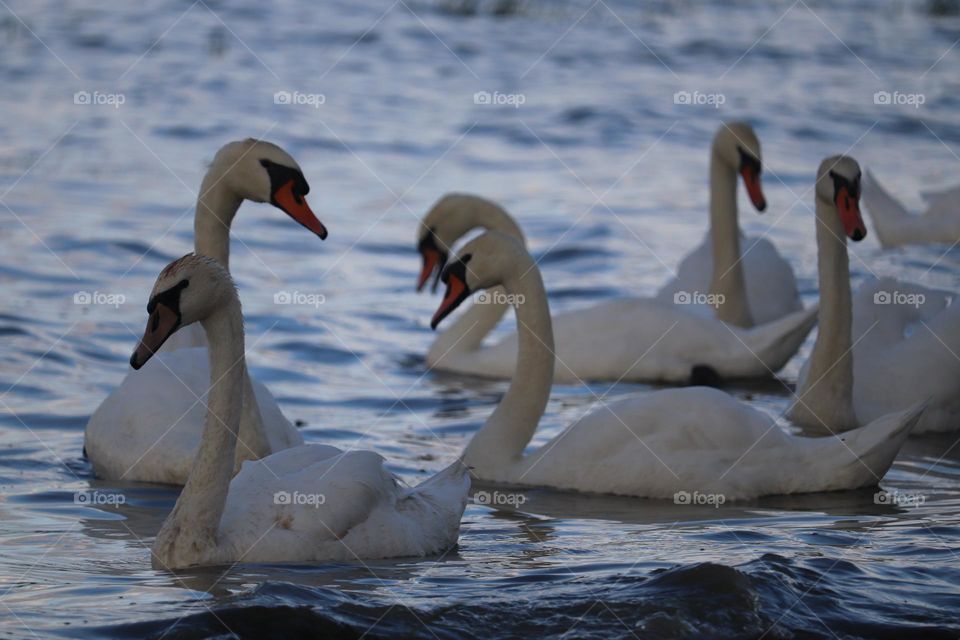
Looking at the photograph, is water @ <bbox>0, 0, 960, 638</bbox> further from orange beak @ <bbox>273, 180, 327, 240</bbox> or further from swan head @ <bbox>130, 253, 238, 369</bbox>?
orange beak @ <bbox>273, 180, 327, 240</bbox>

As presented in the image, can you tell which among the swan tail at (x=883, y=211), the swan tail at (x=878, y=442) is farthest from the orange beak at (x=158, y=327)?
the swan tail at (x=883, y=211)

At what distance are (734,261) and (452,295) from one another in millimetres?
3571

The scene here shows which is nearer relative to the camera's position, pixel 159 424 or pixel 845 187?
pixel 159 424

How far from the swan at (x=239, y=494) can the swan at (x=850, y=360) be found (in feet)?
11.5

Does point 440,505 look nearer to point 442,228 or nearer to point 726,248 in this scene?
point 442,228

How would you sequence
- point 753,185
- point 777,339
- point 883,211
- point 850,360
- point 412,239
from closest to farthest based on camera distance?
point 850,360, point 777,339, point 753,185, point 883,211, point 412,239

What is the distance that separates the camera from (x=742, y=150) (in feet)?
39.5

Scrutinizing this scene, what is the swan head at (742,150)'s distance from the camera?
471 inches

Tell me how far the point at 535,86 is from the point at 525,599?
1644 cm

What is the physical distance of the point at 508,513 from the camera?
811 centimetres

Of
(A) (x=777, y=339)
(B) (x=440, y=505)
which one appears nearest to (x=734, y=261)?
(A) (x=777, y=339)

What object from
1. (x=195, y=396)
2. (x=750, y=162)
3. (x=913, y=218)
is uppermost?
(x=913, y=218)

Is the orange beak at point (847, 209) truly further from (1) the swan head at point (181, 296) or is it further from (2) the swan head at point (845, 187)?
(1) the swan head at point (181, 296)

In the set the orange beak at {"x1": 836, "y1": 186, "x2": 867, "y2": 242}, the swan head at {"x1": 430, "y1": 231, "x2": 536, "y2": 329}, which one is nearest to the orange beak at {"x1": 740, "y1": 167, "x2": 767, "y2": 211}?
the orange beak at {"x1": 836, "y1": 186, "x2": 867, "y2": 242}
